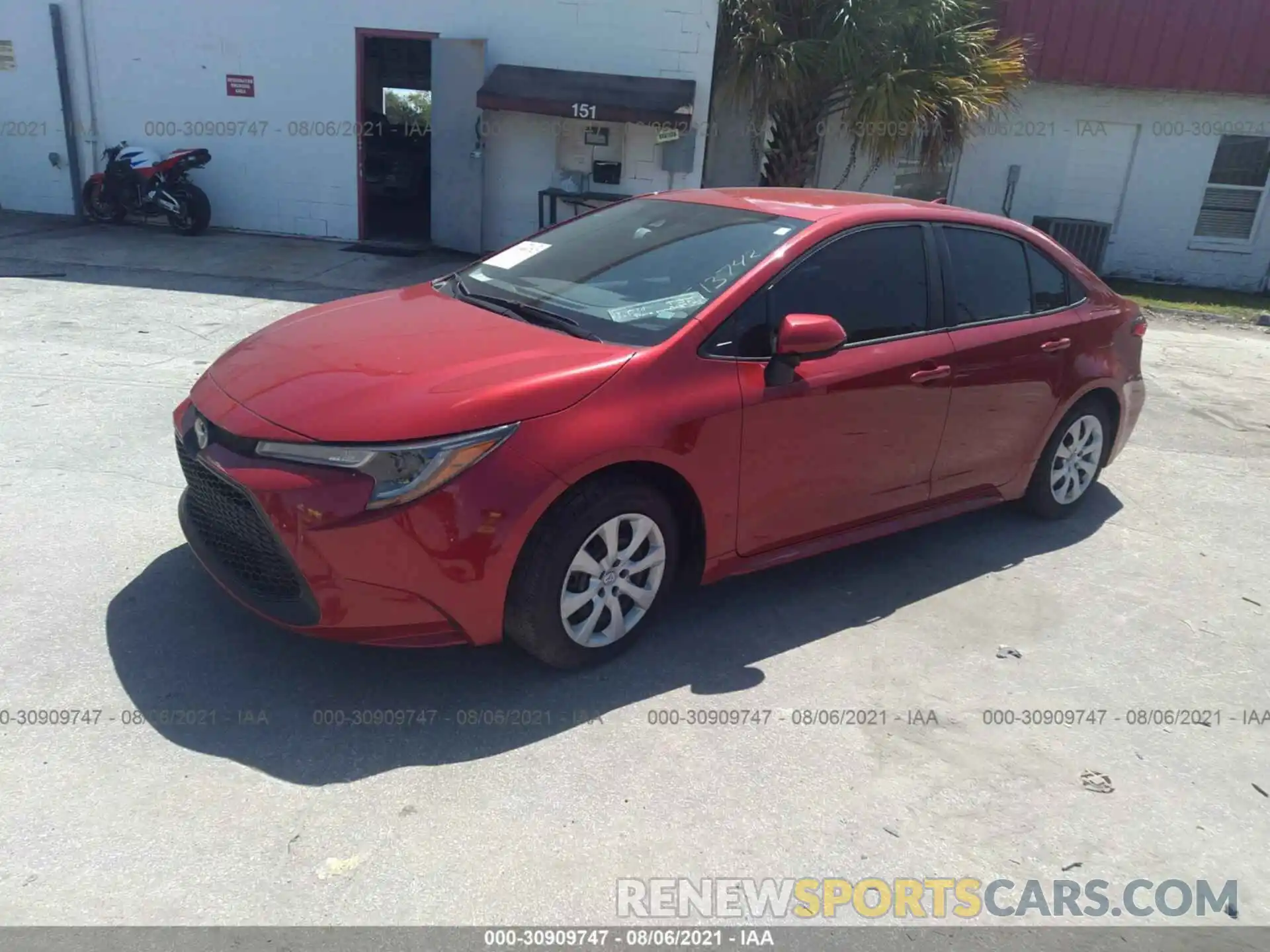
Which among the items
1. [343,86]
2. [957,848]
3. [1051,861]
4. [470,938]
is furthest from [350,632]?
[343,86]

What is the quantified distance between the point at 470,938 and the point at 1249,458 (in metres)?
6.43

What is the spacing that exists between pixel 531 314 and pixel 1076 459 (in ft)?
10.3

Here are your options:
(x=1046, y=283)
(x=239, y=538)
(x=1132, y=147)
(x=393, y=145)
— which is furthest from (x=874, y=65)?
(x=239, y=538)

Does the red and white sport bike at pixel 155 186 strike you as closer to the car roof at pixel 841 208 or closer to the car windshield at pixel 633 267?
the car windshield at pixel 633 267

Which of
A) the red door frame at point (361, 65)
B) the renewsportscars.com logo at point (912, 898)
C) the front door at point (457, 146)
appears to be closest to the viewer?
the renewsportscars.com logo at point (912, 898)

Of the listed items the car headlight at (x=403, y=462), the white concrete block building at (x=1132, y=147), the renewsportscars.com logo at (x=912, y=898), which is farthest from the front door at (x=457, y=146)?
the renewsportscars.com logo at (x=912, y=898)

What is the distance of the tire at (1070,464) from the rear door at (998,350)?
0.77ft

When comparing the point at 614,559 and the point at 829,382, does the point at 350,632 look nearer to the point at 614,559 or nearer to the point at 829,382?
the point at 614,559

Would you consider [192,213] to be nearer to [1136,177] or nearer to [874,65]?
[874,65]

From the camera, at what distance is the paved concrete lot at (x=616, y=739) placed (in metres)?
2.65

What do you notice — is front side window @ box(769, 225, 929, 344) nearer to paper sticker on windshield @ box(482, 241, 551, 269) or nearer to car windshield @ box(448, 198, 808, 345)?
car windshield @ box(448, 198, 808, 345)

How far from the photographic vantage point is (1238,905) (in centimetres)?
279

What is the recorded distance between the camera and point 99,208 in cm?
1259

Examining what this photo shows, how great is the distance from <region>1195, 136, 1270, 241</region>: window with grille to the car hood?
15273mm
